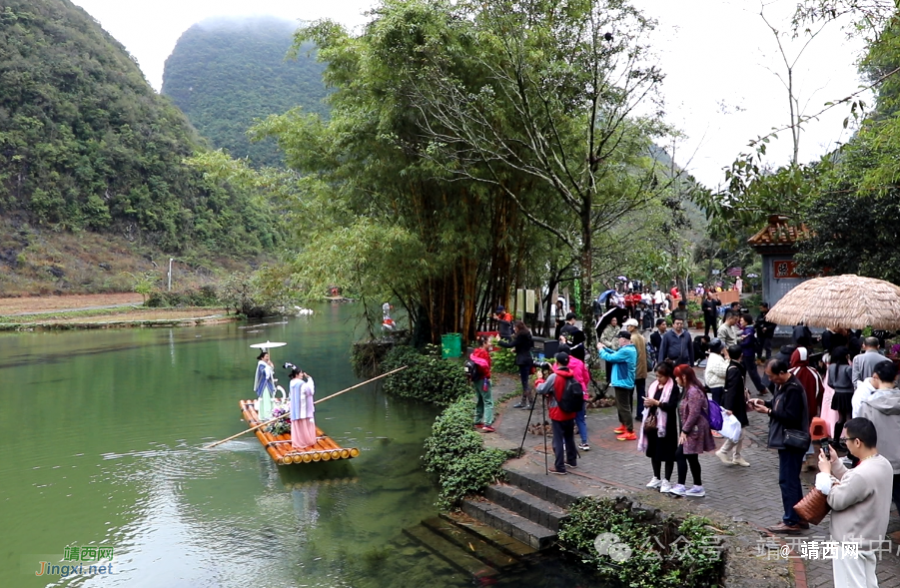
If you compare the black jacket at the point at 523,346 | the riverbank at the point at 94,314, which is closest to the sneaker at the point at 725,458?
the black jacket at the point at 523,346

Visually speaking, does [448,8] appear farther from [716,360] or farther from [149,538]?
[149,538]

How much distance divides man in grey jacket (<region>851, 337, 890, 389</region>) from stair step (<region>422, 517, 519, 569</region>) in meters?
3.44

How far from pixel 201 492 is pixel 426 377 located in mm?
6162

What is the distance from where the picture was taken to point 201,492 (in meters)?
8.32

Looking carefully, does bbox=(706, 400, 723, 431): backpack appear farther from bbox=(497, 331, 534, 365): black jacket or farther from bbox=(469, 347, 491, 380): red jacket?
bbox=(497, 331, 534, 365): black jacket

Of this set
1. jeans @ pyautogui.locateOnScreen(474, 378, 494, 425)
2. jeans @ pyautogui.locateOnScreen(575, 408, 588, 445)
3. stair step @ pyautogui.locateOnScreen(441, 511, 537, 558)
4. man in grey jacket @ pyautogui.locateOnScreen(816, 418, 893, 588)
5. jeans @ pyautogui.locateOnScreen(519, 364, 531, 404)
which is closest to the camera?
man in grey jacket @ pyautogui.locateOnScreen(816, 418, 893, 588)

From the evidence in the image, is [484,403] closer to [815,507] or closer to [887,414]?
[887,414]

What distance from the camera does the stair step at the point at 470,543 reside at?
5.96 metres

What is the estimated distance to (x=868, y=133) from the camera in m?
7.39

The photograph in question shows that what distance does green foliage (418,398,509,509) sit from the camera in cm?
741

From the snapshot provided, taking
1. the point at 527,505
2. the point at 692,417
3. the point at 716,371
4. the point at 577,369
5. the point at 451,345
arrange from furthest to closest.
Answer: the point at 451,345, the point at 577,369, the point at 716,371, the point at 527,505, the point at 692,417

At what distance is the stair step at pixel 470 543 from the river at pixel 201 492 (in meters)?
0.31

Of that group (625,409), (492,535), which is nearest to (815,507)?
(492,535)

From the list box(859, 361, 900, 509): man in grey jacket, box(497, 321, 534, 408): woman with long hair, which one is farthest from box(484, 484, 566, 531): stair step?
box(497, 321, 534, 408): woman with long hair
